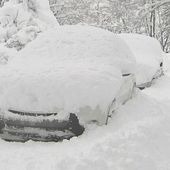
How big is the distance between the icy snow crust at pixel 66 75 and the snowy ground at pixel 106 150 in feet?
1.30

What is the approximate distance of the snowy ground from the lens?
4.88m

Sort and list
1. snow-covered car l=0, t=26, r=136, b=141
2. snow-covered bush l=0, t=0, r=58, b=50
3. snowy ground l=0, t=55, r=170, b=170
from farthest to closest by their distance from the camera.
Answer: snow-covered bush l=0, t=0, r=58, b=50 → snow-covered car l=0, t=26, r=136, b=141 → snowy ground l=0, t=55, r=170, b=170

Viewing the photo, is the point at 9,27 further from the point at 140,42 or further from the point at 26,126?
the point at 26,126

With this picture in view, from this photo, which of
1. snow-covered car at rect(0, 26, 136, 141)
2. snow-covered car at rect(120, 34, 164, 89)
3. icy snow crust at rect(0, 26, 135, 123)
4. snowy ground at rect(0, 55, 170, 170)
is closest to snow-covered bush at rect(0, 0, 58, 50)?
snow-covered car at rect(120, 34, 164, 89)

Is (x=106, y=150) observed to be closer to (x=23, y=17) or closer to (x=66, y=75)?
(x=66, y=75)

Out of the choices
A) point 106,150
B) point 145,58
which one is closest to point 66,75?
point 106,150

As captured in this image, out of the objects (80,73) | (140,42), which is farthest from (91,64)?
(140,42)

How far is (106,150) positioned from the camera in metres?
5.13

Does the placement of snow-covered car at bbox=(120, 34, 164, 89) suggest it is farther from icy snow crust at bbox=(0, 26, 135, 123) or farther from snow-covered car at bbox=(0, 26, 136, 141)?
snow-covered car at bbox=(0, 26, 136, 141)

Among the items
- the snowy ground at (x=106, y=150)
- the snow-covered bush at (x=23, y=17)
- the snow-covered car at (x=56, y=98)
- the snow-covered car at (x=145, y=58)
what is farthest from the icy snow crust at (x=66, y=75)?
the snow-covered bush at (x=23, y=17)

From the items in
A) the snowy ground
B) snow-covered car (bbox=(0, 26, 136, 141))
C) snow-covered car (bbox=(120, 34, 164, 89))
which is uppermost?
snow-covered car (bbox=(0, 26, 136, 141))

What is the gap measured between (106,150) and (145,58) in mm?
7117

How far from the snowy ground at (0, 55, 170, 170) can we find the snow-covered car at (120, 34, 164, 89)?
4.74m

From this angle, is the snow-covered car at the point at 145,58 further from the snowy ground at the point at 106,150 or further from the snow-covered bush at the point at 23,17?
the snowy ground at the point at 106,150
